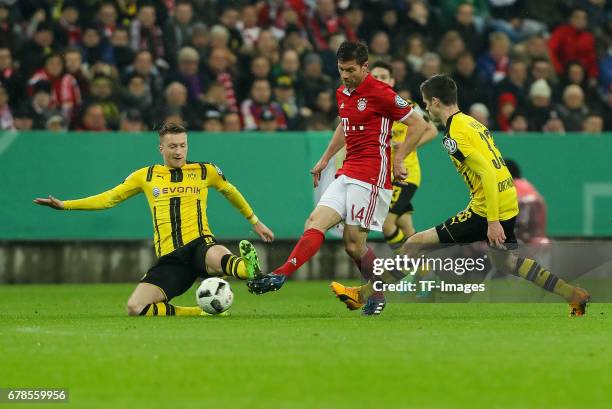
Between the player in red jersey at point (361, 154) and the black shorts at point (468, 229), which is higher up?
the player in red jersey at point (361, 154)

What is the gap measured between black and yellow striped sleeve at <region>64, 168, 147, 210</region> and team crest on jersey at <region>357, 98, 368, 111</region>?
205cm

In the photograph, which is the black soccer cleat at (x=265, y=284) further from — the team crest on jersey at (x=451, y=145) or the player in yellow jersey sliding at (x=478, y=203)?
the team crest on jersey at (x=451, y=145)

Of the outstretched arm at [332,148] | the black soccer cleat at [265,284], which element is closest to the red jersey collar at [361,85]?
the outstretched arm at [332,148]

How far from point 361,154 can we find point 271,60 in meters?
7.91

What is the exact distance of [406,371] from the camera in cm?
732

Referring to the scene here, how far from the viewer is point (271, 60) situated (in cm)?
1859

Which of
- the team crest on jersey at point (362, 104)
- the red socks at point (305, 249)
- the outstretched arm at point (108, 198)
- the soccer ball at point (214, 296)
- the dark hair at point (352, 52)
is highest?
the dark hair at point (352, 52)

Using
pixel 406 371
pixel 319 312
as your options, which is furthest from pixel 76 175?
pixel 406 371

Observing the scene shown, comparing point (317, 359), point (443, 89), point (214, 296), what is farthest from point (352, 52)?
point (317, 359)

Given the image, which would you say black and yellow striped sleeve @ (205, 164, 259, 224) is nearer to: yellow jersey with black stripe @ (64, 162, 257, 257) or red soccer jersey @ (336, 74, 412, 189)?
yellow jersey with black stripe @ (64, 162, 257, 257)

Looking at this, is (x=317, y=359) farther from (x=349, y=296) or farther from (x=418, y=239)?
(x=418, y=239)

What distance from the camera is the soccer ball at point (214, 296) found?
11.1 metres

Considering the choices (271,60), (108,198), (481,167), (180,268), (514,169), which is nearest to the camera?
(481,167)

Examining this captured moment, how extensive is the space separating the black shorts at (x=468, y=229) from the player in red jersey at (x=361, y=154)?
50 cm
